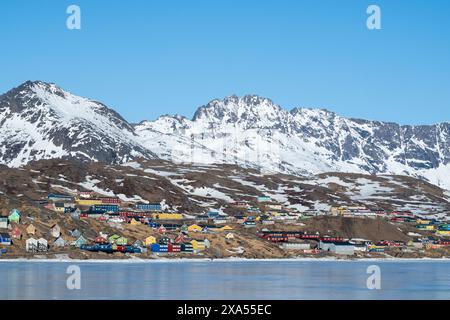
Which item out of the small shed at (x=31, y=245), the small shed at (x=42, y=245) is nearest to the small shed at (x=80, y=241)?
the small shed at (x=42, y=245)

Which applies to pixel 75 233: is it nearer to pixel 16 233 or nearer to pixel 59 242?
pixel 59 242

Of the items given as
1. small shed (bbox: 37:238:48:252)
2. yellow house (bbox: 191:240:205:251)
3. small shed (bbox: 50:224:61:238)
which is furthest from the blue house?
yellow house (bbox: 191:240:205:251)

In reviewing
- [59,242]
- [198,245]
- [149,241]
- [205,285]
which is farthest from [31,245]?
[205,285]

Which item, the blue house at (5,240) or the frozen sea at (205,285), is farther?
the blue house at (5,240)

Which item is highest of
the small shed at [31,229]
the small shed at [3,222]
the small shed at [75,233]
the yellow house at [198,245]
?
the small shed at [3,222]

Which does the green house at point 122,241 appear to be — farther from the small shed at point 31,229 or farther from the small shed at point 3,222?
the small shed at point 3,222
